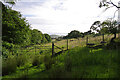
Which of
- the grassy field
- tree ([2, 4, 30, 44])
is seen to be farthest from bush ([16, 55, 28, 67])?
tree ([2, 4, 30, 44])

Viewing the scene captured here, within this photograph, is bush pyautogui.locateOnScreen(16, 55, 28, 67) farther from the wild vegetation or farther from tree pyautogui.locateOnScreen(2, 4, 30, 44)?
tree pyautogui.locateOnScreen(2, 4, 30, 44)

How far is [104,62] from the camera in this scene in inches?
187

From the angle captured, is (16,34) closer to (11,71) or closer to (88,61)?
(11,71)

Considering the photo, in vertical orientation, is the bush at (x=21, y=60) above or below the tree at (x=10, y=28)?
below

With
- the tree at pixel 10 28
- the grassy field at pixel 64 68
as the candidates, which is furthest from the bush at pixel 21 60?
the tree at pixel 10 28

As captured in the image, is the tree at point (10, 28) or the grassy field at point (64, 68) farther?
the tree at point (10, 28)

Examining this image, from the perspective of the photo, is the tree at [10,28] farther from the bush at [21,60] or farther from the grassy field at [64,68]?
the grassy field at [64,68]

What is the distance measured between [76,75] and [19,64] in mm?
3852

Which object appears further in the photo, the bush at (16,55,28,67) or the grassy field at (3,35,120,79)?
the bush at (16,55,28,67)

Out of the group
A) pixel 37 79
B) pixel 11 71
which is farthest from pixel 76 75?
pixel 11 71

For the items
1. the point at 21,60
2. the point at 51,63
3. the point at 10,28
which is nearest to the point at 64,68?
the point at 51,63

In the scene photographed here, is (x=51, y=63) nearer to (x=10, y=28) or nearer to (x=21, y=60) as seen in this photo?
(x=21, y=60)

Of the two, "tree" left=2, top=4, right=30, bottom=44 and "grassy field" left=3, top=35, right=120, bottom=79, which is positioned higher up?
"tree" left=2, top=4, right=30, bottom=44

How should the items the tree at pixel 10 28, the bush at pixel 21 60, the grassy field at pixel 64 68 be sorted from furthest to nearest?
the tree at pixel 10 28 < the bush at pixel 21 60 < the grassy field at pixel 64 68
